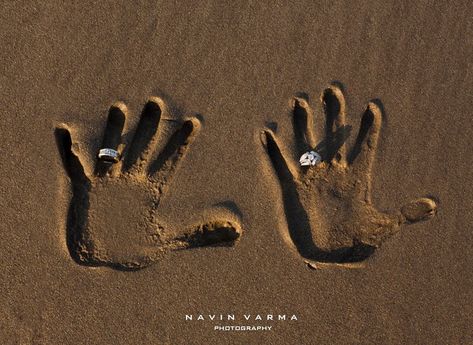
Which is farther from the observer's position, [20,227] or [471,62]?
[471,62]

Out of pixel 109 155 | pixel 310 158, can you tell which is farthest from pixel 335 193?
pixel 109 155

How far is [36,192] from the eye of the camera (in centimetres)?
316

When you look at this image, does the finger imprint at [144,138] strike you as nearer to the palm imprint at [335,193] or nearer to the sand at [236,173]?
the sand at [236,173]

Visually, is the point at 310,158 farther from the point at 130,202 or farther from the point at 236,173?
the point at 130,202

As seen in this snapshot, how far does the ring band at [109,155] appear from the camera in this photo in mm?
3121

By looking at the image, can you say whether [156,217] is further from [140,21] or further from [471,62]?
[471,62]

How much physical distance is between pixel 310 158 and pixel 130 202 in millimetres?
1546

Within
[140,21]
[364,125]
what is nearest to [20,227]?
[140,21]

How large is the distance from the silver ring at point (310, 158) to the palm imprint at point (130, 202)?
780 millimetres

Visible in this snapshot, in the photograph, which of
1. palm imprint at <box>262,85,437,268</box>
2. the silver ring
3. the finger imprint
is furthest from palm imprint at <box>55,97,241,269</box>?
the silver ring

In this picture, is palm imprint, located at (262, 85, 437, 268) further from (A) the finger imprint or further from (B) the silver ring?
(A) the finger imprint

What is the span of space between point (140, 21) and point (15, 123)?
1340mm

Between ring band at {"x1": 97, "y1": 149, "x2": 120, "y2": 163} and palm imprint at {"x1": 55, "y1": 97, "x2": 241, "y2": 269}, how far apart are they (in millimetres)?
56

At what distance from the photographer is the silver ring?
3230mm
